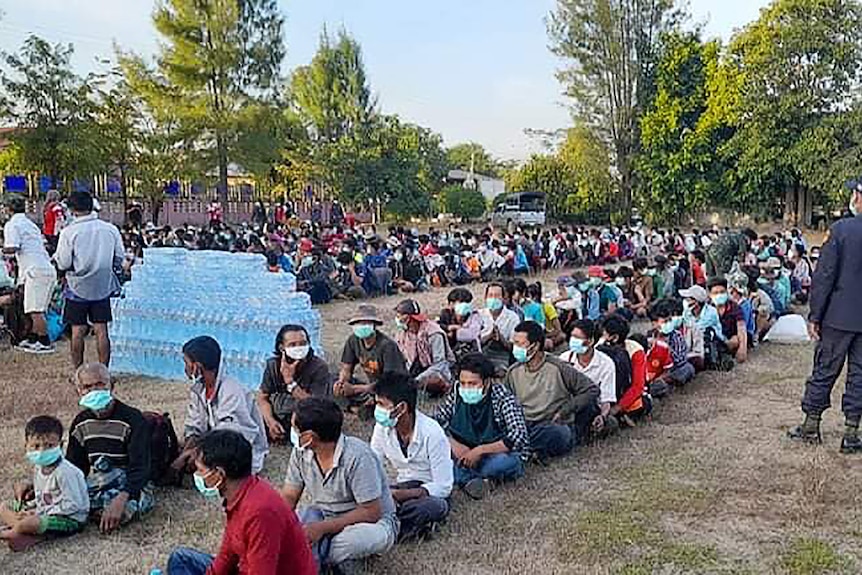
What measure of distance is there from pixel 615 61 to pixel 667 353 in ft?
95.6

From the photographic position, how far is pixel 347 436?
3.96 metres

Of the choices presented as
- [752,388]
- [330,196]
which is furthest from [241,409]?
[330,196]

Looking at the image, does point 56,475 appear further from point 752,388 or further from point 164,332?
point 752,388

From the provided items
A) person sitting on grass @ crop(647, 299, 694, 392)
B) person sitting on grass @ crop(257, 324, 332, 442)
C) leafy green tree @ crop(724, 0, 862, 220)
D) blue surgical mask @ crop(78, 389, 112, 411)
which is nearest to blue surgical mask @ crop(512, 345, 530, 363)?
person sitting on grass @ crop(257, 324, 332, 442)

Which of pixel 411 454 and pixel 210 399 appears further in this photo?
pixel 210 399

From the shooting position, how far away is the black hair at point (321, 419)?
3.66 metres

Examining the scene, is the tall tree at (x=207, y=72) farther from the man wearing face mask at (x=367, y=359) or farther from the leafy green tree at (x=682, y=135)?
the man wearing face mask at (x=367, y=359)

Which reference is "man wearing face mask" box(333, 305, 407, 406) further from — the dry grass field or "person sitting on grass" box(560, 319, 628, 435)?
"person sitting on grass" box(560, 319, 628, 435)

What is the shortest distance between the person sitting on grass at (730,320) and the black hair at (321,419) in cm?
602

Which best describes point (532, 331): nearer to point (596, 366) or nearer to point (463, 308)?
point (596, 366)

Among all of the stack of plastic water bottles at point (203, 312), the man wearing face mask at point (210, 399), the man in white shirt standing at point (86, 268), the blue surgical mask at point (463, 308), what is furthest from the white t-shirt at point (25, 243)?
the man wearing face mask at point (210, 399)

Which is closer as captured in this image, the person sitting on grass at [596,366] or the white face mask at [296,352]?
the white face mask at [296,352]

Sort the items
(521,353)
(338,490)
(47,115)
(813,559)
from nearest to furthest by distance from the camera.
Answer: (338,490), (813,559), (521,353), (47,115)

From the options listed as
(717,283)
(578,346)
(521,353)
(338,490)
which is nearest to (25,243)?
(521,353)
